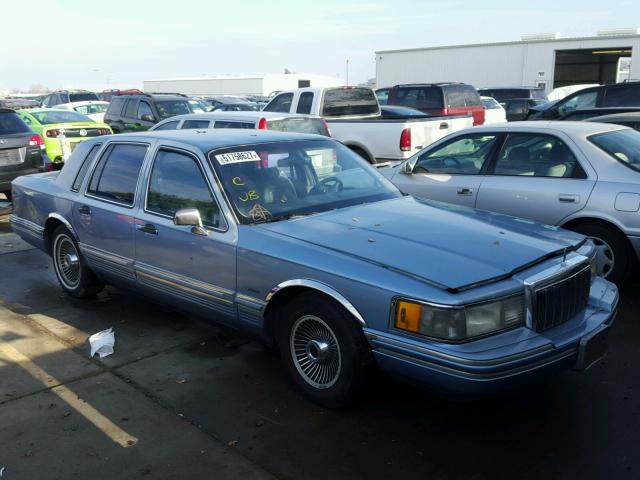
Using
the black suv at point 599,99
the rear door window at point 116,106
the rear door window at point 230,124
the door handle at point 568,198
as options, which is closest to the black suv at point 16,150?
the rear door window at point 230,124

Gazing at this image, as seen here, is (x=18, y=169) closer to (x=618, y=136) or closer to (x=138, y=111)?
(x=138, y=111)

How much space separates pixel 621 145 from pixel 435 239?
3.18m

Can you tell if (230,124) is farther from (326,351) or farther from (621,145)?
(326,351)

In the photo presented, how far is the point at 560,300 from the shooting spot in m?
3.50

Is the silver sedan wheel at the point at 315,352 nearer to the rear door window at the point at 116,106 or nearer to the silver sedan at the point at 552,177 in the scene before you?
the silver sedan at the point at 552,177

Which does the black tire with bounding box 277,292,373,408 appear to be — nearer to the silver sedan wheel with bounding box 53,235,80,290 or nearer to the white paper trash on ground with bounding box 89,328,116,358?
the white paper trash on ground with bounding box 89,328,116,358

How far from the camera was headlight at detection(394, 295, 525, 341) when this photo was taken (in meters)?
3.15

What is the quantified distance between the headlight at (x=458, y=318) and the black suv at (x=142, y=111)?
12.3m

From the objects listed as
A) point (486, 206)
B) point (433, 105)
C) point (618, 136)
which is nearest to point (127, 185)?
point (486, 206)

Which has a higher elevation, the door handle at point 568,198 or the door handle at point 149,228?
the door handle at point 568,198

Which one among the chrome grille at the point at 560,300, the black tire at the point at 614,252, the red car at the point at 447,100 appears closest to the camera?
the chrome grille at the point at 560,300

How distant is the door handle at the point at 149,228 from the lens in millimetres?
4648

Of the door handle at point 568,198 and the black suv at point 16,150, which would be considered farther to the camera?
the black suv at point 16,150

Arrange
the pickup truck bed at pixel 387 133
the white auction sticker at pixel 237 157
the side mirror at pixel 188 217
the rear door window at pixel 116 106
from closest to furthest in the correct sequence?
the side mirror at pixel 188 217
the white auction sticker at pixel 237 157
the pickup truck bed at pixel 387 133
the rear door window at pixel 116 106
